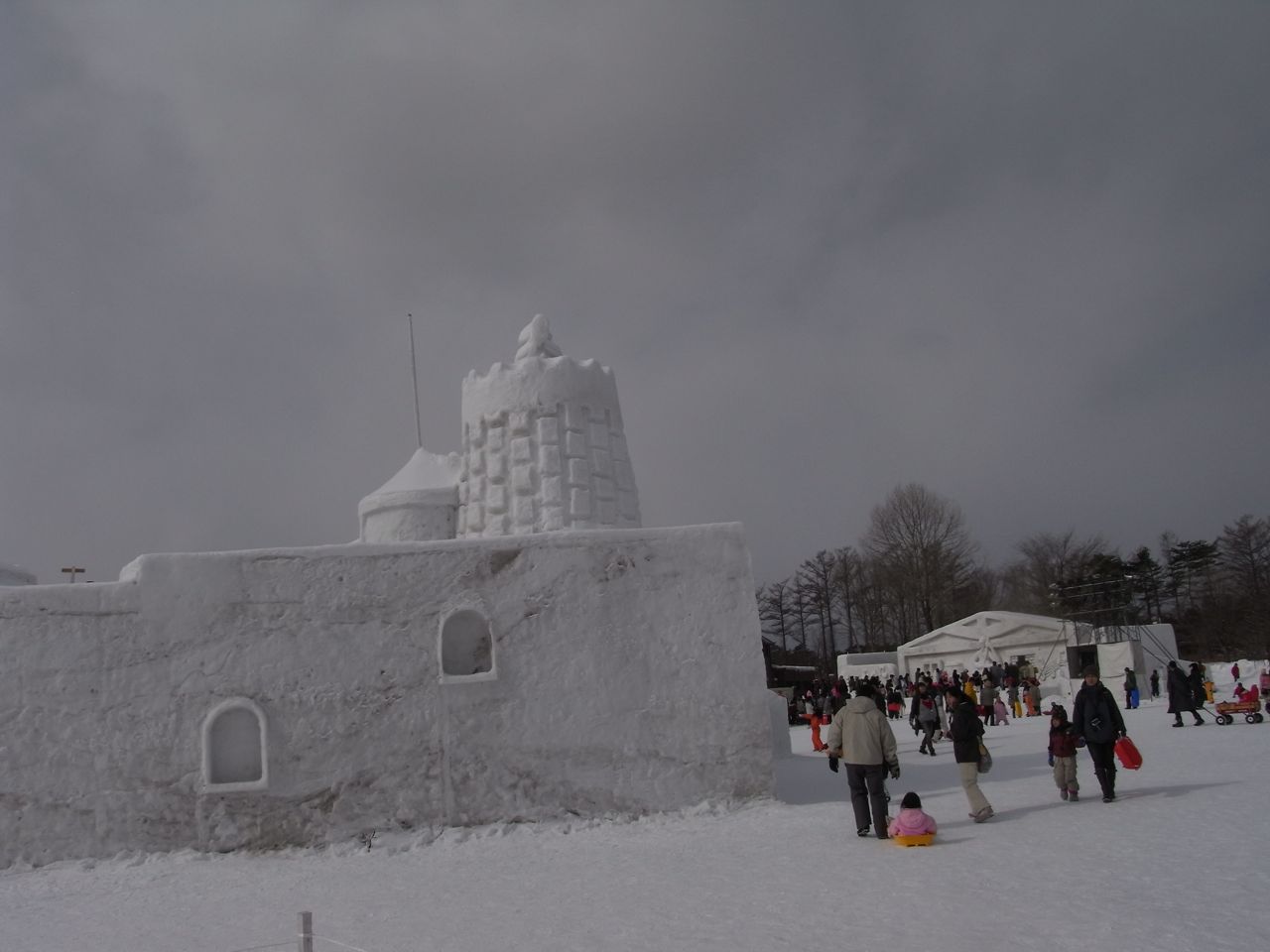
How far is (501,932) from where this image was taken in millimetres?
7090

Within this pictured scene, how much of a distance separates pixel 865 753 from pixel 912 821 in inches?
27.6

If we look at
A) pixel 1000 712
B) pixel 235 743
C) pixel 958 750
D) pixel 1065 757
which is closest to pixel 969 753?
pixel 958 750

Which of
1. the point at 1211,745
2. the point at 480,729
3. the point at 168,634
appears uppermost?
the point at 168,634

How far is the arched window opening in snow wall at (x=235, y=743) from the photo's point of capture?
10.8m

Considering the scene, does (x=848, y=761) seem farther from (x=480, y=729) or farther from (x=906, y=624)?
(x=906, y=624)

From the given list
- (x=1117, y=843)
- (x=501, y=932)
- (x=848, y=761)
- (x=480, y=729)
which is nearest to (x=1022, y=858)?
(x=1117, y=843)

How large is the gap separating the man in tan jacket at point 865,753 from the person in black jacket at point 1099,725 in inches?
81.1

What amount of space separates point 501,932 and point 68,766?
6.17 m

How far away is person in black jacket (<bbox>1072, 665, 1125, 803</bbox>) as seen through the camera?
32.6ft

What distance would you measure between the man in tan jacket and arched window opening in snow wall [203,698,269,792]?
6021 mm

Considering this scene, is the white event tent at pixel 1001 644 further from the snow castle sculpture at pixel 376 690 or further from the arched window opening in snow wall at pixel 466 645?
the arched window opening in snow wall at pixel 466 645

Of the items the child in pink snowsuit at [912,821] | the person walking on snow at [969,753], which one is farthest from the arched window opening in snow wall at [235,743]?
the person walking on snow at [969,753]

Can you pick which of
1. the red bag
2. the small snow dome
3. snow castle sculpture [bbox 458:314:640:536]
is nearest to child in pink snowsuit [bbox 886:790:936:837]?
the red bag

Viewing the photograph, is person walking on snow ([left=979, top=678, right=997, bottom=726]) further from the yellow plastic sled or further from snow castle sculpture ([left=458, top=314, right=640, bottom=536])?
the yellow plastic sled
